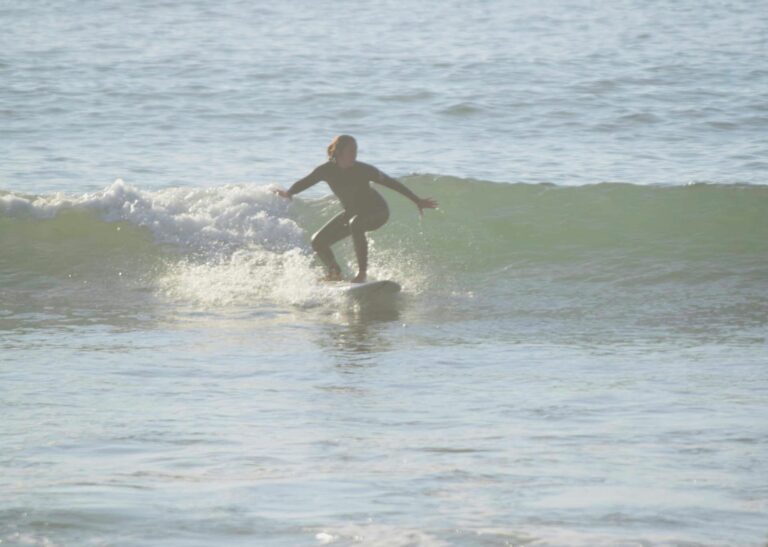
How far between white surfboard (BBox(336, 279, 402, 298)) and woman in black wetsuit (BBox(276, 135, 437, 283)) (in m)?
0.20

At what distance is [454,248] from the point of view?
13.4 m

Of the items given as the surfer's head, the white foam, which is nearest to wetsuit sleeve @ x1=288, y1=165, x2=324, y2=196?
the surfer's head

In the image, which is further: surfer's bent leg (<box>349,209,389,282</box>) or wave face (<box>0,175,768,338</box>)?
wave face (<box>0,175,768,338</box>)

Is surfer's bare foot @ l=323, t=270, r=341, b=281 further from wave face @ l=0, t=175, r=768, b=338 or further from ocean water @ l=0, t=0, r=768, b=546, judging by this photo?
ocean water @ l=0, t=0, r=768, b=546

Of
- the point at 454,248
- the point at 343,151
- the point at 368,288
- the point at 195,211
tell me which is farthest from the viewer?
the point at 195,211

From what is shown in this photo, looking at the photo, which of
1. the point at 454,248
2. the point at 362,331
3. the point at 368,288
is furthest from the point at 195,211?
the point at 362,331

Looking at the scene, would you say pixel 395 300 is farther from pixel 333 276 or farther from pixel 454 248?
pixel 454 248

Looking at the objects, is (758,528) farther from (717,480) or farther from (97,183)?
(97,183)

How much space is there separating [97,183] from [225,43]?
13.5m

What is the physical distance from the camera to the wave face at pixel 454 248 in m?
11.4

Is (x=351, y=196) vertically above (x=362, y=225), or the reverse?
(x=351, y=196)

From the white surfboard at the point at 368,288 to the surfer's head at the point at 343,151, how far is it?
0.97 m

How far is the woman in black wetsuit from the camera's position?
35.0 ft

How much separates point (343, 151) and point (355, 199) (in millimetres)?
497
